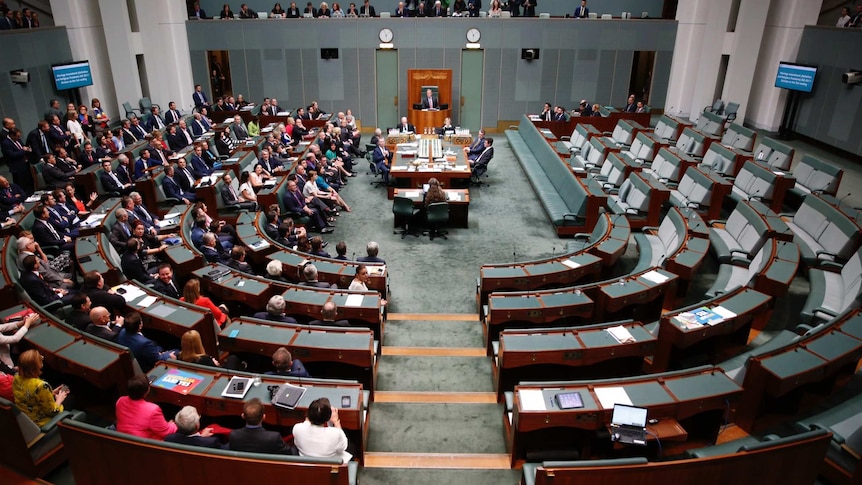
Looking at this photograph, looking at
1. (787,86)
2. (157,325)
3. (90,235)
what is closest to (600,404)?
(157,325)

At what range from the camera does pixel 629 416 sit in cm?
466

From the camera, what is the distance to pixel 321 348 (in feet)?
19.0

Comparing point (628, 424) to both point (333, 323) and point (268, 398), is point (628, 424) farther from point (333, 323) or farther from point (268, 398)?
point (333, 323)

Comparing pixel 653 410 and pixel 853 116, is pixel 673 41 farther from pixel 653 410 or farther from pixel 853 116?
pixel 653 410

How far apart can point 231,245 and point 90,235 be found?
2.01 m

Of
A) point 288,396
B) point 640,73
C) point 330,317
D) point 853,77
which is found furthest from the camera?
point 640,73

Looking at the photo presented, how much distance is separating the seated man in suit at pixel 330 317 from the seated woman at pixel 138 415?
83.4 inches

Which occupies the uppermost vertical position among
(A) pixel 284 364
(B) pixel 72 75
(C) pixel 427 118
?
(B) pixel 72 75

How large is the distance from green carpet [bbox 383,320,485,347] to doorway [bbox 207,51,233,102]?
15692 mm

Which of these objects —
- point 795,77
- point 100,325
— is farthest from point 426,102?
point 100,325

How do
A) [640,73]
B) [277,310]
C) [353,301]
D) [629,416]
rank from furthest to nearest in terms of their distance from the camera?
1. [640,73]
2. [353,301]
3. [277,310]
4. [629,416]

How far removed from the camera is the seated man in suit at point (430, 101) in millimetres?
18766

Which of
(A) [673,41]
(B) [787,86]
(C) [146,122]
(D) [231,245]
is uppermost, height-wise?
(A) [673,41]

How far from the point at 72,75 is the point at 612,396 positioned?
58.1 ft
